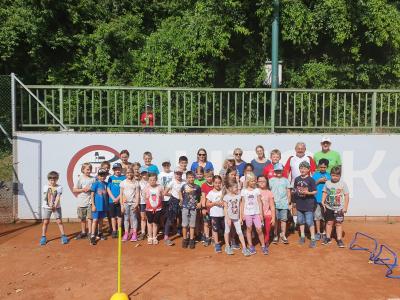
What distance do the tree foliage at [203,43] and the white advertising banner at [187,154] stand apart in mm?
5558

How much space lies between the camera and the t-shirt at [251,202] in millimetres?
7980

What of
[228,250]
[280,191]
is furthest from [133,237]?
[280,191]

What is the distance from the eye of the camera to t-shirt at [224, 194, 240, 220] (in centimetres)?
789

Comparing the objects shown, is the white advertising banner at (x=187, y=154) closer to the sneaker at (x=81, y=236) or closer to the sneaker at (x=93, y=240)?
the sneaker at (x=81, y=236)

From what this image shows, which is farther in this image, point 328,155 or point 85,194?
point 328,155

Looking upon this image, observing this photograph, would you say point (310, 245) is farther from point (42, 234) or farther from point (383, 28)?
point (383, 28)

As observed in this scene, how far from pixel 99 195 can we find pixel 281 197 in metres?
3.47

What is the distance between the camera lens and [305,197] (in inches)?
328

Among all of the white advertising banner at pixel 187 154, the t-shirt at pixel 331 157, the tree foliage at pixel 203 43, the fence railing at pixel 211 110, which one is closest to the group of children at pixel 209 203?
the t-shirt at pixel 331 157

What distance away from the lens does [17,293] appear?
600 cm

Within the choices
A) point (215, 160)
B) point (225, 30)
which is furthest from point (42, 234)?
point (225, 30)

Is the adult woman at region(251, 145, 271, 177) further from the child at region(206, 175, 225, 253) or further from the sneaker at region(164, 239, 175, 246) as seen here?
the sneaker at region(164, 239, 175, 246)

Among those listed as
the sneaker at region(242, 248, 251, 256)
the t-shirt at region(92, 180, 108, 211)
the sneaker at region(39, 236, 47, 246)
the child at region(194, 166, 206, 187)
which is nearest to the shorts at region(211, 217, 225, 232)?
the sneaker at region(242, 248, 251, 256)

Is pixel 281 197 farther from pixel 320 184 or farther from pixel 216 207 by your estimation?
pixel 216 207
